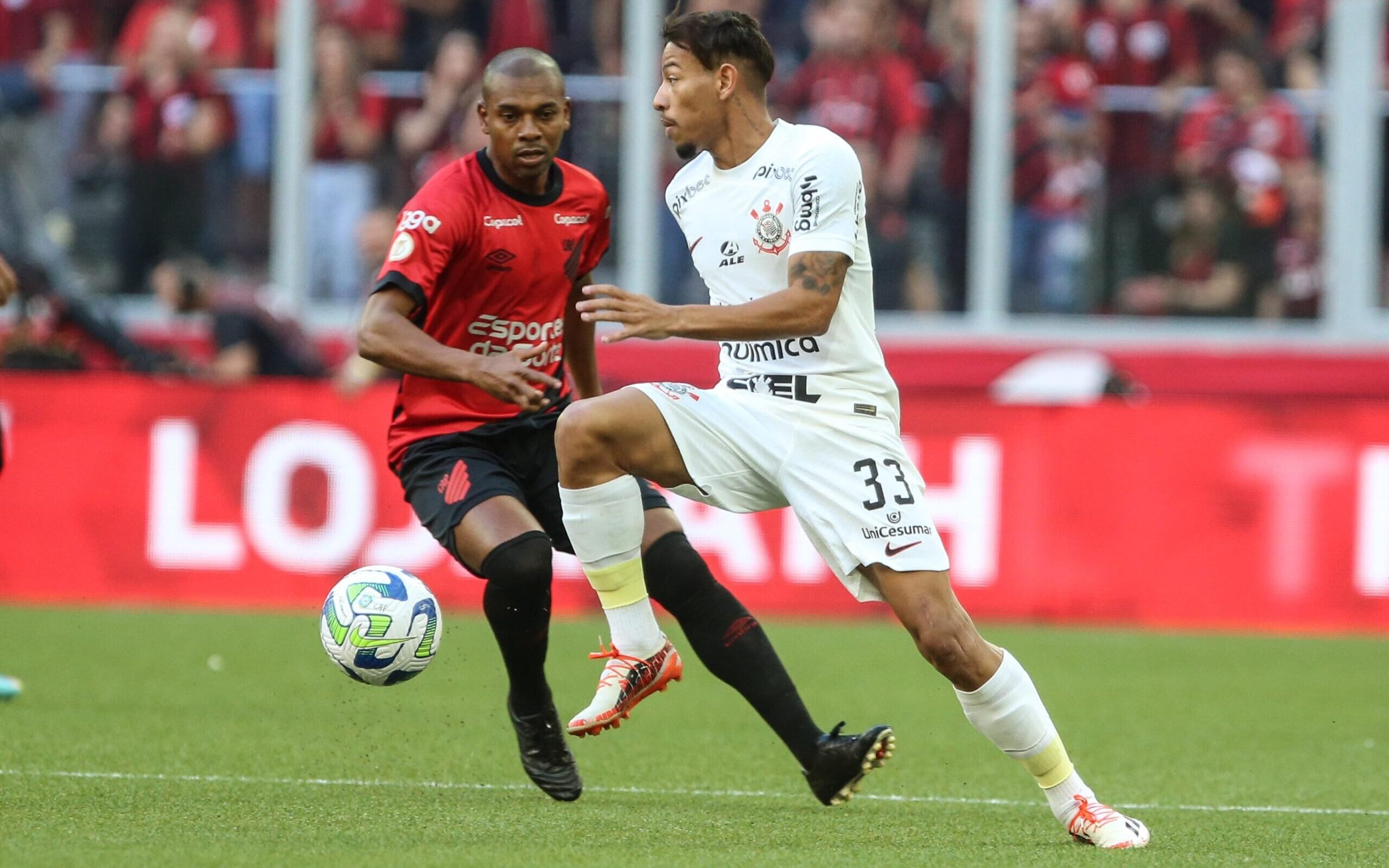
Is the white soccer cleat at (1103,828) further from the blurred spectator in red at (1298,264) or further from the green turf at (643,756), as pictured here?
the blurred spectator in red at (1298,264)

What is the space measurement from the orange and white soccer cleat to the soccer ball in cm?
50

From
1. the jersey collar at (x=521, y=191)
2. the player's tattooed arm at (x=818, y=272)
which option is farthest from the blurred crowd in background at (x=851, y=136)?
the player's tattooed arm at (x=818, y=272)

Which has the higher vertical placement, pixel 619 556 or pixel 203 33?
pixel 203 33

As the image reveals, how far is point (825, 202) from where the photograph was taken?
5043 millimetres

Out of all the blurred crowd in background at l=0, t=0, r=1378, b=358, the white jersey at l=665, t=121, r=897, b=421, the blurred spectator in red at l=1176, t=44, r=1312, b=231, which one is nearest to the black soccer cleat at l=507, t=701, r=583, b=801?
the white jersey at l=665, t=121, r=897, b=421

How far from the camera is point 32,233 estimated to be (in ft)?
46.5

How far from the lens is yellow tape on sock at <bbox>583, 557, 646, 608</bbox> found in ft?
18.0

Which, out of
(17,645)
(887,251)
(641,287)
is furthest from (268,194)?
(17,645)

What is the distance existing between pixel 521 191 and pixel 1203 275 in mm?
9116

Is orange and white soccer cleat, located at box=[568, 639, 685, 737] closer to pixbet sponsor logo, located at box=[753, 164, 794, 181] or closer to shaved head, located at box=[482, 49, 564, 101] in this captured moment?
pixbet sponsor logo, located at box=[753, 164, 794, 181]

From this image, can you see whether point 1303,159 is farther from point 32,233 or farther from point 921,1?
point 32,233

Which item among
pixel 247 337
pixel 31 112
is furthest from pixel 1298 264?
pixel 31 112

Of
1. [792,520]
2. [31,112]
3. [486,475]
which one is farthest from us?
[31,112]

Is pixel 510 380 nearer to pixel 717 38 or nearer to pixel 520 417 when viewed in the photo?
pixel 520 417
